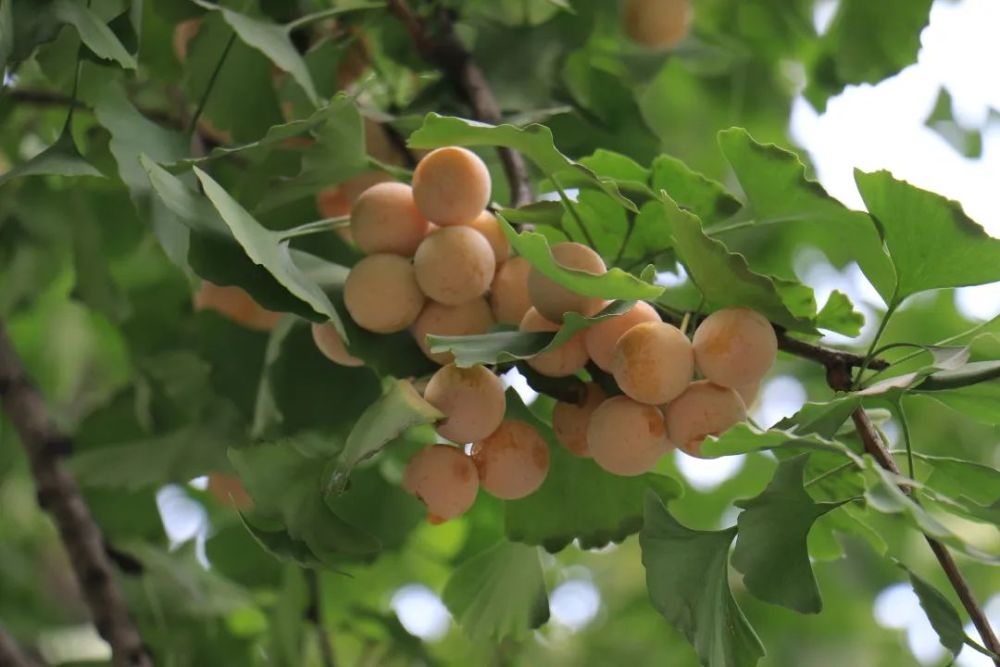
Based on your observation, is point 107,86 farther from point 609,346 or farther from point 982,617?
point 982,617

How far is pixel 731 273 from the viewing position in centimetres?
43

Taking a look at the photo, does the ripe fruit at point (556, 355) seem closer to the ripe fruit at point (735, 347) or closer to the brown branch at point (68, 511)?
Result: the ripe fruit at point (735, 347)

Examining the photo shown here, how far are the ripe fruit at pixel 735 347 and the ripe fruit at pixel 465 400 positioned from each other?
8cm

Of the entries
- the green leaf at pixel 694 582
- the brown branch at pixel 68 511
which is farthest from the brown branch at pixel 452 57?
the brown branch at pixel 68 511

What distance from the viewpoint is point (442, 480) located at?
0.46 metres

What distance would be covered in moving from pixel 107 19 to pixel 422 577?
0.65m

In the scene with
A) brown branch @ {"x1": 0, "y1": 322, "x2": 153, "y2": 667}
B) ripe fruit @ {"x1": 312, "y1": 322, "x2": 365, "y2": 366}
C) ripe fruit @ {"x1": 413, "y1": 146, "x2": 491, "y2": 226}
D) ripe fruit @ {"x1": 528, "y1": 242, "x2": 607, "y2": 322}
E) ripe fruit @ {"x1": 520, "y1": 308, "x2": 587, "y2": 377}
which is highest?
ripe fruit @ {"x1": 413, "y1": 146, "x2": 491, "y2": 226}

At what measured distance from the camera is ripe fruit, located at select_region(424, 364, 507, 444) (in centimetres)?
46

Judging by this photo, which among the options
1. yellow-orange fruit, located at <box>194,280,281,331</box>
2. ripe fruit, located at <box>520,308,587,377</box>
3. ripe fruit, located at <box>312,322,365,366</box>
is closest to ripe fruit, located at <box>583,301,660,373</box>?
ripe fruit, located at <box>520,308,587,377</box>

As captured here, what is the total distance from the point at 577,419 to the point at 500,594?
15cm

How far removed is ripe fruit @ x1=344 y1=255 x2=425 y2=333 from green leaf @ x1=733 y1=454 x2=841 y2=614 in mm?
155

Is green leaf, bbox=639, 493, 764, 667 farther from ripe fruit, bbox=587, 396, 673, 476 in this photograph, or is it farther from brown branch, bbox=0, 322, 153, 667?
brown branch, bbox=0, 322, 153, 667

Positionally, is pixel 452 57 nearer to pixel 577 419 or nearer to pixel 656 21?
pixel 656 21

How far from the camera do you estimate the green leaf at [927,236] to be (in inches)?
17.3
